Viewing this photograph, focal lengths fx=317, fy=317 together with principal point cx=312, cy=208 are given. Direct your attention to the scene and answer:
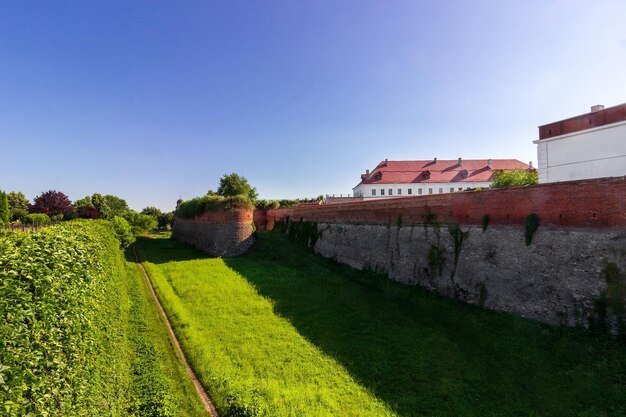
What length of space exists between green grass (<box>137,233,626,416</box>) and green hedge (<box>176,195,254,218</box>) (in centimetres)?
1169

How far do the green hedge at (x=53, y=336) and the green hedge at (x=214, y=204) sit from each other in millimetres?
18529

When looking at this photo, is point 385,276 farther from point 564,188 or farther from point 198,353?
point 198,353

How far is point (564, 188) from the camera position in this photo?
9.77 metres

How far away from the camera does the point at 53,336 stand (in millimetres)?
3955

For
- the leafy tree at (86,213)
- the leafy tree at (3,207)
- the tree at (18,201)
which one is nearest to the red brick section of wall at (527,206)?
the leafy tree at (3,207)

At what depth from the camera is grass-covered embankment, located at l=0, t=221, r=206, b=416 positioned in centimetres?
312

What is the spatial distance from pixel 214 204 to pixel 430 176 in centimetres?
3201

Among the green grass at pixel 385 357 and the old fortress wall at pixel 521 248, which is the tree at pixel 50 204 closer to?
the green grass at pixel 385 357

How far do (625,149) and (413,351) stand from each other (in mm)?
15133

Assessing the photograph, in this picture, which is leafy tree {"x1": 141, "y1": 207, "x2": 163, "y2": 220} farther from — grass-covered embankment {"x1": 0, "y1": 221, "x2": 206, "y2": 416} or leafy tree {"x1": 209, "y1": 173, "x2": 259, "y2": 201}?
grass-covered embankment {"x1": 0, "y1": 221, "x2": 206, "y2": 416}

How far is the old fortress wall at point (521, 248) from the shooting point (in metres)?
8.77

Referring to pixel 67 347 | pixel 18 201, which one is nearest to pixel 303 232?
pixel 67 347

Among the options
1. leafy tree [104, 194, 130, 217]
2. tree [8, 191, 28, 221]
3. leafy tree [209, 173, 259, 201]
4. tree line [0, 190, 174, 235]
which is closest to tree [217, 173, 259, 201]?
leafy tree [209, 173, 259, 201]

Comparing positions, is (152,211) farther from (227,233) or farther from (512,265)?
(512,265)
